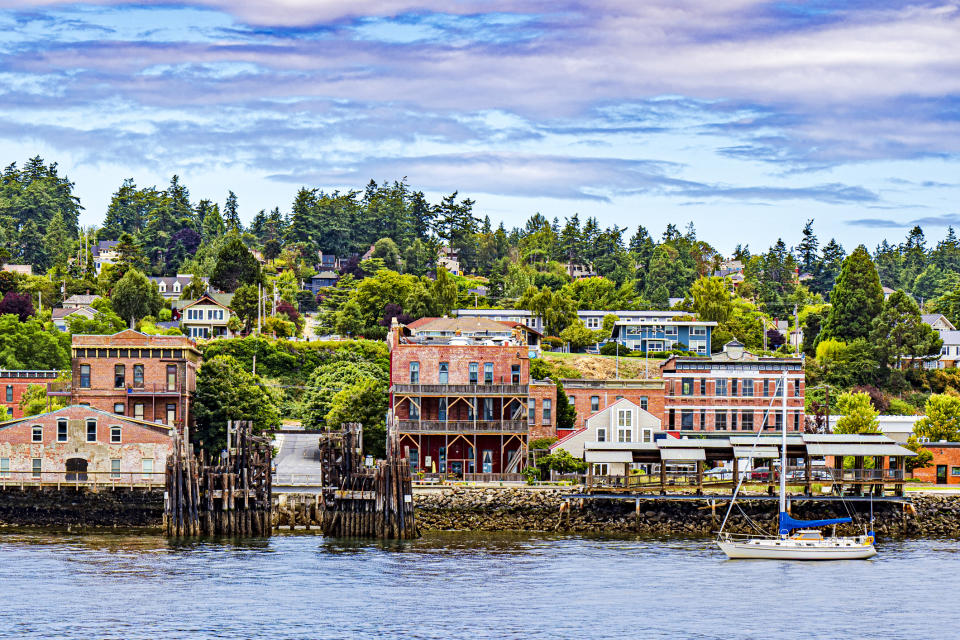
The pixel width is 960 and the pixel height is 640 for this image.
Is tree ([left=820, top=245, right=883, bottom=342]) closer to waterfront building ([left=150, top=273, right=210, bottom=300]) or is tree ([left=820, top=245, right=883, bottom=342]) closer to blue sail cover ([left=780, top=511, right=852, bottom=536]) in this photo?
blue sail cover ([left=780, top=511, right=852, bottom=536])

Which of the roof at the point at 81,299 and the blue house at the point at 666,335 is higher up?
the roof at the point at 81,299

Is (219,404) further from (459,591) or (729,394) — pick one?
(459,591)

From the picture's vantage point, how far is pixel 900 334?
147625 millimetres

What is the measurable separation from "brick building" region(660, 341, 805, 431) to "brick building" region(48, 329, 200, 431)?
34060 mm

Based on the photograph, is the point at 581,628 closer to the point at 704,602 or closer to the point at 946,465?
the point at 704,602

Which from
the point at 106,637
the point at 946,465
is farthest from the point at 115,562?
the point at 946,465

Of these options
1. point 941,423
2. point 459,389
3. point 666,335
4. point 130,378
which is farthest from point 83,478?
point 666,335

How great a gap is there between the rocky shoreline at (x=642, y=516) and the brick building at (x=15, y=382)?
5028 cm

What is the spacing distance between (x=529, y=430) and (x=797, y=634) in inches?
1898

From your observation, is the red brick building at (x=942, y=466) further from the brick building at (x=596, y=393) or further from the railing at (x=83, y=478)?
the railing at (x=83, y=478)

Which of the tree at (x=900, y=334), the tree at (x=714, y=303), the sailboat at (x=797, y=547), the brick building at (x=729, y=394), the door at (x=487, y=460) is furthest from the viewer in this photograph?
the tree at (x=714, y=303)

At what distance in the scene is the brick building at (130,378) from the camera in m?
102

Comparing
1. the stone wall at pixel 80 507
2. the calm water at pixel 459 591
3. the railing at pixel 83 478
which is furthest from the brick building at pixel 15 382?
the calm water at pixel 459 591

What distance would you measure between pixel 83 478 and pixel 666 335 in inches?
3170
